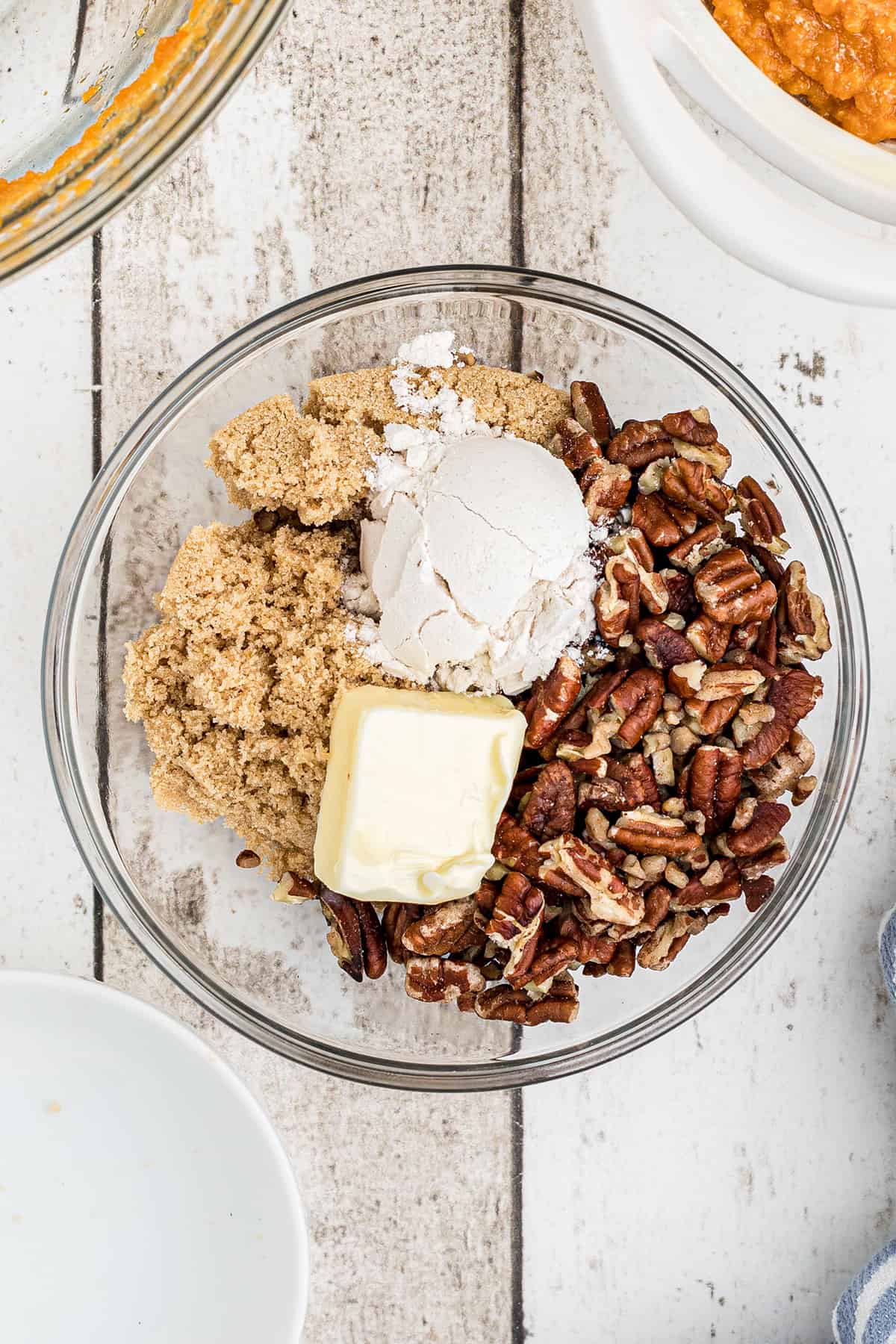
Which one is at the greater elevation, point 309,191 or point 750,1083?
point 309,191

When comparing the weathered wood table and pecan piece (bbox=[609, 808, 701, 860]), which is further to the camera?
the weathered wood table

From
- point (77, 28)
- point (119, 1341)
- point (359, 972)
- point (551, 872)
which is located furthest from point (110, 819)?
point (77, 28)

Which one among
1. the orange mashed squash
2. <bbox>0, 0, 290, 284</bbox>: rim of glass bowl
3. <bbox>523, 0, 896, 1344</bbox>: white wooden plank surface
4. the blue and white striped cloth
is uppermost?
the orange mashed squash

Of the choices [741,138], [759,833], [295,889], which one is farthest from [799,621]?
[295,889]

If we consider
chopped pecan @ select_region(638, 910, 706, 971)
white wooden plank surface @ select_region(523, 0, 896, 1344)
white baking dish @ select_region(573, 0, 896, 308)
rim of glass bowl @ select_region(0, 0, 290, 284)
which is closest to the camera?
rim of glass bowl @ select_region(0, 0, 290, 284)

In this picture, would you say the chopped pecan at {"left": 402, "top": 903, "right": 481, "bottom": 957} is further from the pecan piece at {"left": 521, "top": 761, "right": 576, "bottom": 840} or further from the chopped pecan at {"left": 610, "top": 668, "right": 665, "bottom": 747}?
the chopped pecan at {"left": 610, "top": 668, "right": 665, "bottom": 747}

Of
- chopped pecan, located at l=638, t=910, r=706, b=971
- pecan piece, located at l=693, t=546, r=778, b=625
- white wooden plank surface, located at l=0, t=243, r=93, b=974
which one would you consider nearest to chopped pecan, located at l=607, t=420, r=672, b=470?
pecan piece, located at l=693, t=546, r=778, b=625

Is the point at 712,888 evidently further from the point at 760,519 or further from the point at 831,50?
the point at 831,50

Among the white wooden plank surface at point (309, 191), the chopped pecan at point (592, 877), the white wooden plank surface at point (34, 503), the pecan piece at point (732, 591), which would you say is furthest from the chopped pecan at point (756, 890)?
the white wooden plank surface at point (34, 503)
